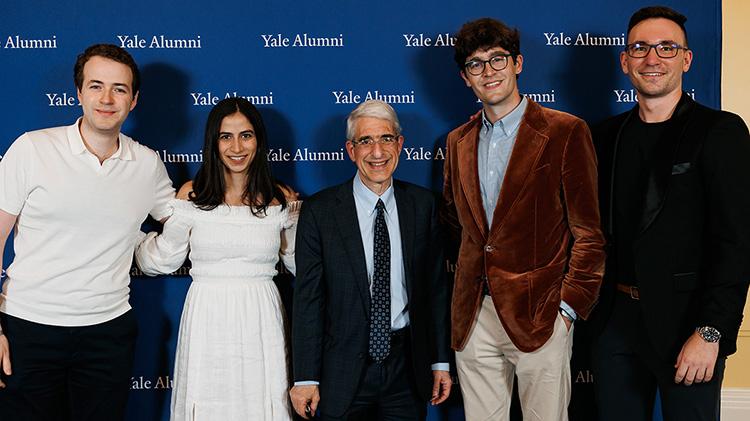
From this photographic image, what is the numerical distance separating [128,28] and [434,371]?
195 centimetres

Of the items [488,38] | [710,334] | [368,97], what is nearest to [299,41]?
[368,97]

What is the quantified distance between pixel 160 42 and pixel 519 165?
169cm

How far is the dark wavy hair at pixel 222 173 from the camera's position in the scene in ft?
8.29

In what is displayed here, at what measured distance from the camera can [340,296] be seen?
235 centimetres

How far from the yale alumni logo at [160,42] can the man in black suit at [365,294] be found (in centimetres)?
99

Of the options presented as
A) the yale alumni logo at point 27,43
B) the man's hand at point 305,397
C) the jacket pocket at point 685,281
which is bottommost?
the man's hand at point 305,397

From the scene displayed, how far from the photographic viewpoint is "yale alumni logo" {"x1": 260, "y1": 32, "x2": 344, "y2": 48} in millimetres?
2965

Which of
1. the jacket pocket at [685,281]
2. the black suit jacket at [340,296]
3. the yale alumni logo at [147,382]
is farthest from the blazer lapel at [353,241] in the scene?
the yale alumni logo at [147,382]

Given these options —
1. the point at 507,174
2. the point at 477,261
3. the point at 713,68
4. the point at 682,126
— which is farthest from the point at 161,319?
the point at 713,68

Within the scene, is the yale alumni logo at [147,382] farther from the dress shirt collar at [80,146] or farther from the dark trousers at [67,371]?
the dress shirt collar at [80,146]

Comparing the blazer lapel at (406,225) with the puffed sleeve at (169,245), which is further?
the puffed sleeve at (169,245)

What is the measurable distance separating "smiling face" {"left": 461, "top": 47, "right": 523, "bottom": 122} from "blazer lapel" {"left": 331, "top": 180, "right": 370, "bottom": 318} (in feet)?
1.90

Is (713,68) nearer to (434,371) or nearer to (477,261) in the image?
(477,261)

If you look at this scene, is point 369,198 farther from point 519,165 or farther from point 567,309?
point 567,309
